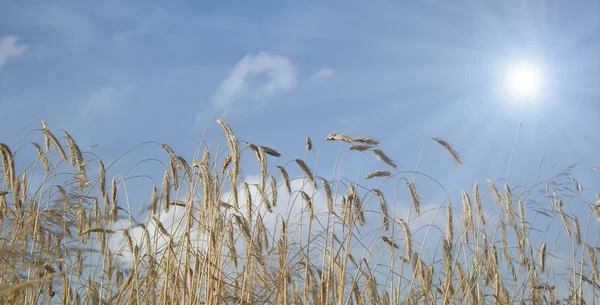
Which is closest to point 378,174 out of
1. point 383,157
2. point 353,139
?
point 383,157

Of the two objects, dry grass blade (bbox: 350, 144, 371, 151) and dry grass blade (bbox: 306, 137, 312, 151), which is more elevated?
dry grass blade (bbox: 306, 137, 312, 151)

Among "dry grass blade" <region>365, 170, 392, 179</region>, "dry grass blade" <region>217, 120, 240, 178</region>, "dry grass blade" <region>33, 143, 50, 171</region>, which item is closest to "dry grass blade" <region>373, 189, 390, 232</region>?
"dry grass blade" <region>365, 170, 392, 179</region>

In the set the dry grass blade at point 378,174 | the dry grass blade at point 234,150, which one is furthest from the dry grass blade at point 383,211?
A: the dry grass blade at point 234,150

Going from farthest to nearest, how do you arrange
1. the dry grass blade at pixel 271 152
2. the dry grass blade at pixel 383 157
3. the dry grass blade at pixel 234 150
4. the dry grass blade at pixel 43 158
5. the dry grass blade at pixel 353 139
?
the dry grass blade at pixel 43 158 → the dry grass blade at pixel 383 157 → the dry grass blade at pixel 353 139 → the dry grass blade at pixel 271 152 → the dry grass blade at pixel 234 150

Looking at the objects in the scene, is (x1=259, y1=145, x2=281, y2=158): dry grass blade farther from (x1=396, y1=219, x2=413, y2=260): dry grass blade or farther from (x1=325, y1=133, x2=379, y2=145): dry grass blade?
(x1=396, y1=219, x2=413, y2=260): dry grass blade

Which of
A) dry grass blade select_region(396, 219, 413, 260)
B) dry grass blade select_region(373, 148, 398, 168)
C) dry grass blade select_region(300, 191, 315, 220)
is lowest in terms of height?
dry grass blade select_region(396, 219, 413, 260)

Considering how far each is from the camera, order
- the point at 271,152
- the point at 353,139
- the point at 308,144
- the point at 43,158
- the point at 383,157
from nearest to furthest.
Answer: the point at 271,152 → the point at 353,139 → the point at 383,157 → the point at 308,144 → the point at 43,158

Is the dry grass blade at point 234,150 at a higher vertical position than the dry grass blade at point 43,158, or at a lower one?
lower

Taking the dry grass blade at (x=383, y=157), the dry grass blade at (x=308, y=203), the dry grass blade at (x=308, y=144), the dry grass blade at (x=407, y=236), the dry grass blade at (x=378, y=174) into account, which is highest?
the dry grass blade at (x=308, y=144)

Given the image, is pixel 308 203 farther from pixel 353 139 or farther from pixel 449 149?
pixel 449 149

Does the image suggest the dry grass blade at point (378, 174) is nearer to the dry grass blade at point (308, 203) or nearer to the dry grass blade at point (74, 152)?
the dry grass blade at point (308, 203)

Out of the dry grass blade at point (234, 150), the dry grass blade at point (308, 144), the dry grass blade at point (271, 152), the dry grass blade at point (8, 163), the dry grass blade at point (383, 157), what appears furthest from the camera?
the dry grass blade at point (308, 144)

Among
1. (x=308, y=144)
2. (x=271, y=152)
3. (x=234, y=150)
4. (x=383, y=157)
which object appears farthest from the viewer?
(x=308, y=144)

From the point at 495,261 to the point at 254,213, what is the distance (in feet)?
6.59
